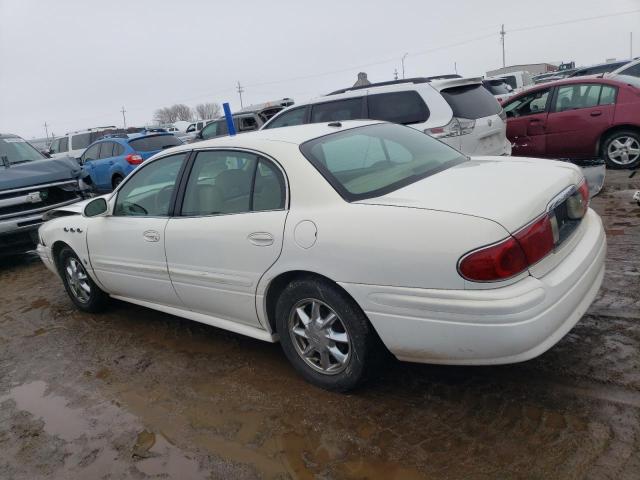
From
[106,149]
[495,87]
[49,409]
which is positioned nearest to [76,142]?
[106,149]

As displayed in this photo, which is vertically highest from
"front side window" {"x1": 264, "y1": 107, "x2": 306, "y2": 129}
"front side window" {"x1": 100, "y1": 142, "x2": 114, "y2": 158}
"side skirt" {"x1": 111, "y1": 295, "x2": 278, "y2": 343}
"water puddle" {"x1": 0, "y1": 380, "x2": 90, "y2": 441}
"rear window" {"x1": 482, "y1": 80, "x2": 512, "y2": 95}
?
"rear window" {"x1": 482, "y1": 80, "x2": 512, "y2": 95}

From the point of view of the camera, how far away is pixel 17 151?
27.2ft

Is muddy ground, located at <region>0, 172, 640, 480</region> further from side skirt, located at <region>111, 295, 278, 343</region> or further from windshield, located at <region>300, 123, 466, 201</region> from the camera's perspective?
windshield, located at <region>300, 123, 466, 201</region>

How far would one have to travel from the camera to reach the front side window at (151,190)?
3.91 m

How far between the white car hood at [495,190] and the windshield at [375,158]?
0.13m

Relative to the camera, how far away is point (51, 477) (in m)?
2.74

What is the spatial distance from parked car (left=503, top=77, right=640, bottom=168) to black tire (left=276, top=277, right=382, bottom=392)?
23.0 ft

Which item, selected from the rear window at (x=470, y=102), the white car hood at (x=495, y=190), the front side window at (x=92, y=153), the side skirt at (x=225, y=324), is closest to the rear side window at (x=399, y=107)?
the rear window at (x=470, y=102)

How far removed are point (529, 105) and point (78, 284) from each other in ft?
24.9

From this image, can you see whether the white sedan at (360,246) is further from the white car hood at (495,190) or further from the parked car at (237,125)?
the parked car at (237,125)

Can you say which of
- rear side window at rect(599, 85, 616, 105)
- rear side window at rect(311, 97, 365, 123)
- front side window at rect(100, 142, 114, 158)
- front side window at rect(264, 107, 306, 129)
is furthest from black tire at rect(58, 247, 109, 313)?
front side window at rect(100, 142, 114, 158)

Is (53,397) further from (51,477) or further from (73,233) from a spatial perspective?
(73,233)

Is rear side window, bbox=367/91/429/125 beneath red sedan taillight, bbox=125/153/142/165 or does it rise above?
above

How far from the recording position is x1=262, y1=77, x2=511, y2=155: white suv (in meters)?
6.57
